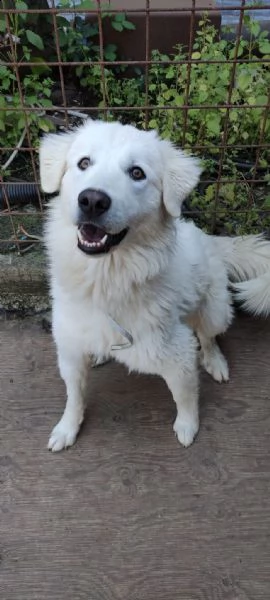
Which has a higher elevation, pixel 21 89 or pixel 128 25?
pixel 128 25

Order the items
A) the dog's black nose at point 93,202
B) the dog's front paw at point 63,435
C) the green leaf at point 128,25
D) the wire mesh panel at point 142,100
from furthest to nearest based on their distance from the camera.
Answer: the green leaf at point 128,25 → the wire mesh panel at point 142,100 → the dog's front paw at point 63,435 → the dog's black nose at point 93,202

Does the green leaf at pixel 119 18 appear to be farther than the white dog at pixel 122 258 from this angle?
Yes

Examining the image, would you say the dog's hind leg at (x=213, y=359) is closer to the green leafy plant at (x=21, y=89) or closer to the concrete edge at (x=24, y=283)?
the concrete edge at (x=24, y=283)

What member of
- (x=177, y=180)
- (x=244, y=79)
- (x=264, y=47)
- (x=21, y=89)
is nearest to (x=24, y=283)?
(x=21, y=89)

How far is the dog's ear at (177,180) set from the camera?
1651mm

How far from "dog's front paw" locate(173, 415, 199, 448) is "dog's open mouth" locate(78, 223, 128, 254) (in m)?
0.96

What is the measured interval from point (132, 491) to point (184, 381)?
1.66 ft

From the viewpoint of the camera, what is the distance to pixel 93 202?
141cm

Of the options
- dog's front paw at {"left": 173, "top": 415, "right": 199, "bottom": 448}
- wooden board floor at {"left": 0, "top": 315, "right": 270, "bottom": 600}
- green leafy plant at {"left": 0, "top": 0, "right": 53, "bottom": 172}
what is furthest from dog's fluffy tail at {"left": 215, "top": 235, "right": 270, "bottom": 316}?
green leafy plant at {"left": 0, "top": 0, "right": 53, "bottom": 172}

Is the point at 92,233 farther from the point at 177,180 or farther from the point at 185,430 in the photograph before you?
the point at 185,430

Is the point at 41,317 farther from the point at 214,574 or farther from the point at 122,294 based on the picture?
the point at 214,574

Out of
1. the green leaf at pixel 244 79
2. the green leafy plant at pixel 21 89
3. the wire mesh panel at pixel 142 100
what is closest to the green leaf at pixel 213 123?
the wire mesh panel at pixel 142 100

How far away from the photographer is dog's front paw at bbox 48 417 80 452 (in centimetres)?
213

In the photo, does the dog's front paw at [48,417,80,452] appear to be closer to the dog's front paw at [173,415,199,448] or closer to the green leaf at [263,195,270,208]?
the dog's front paw at [173,415,199,448]
